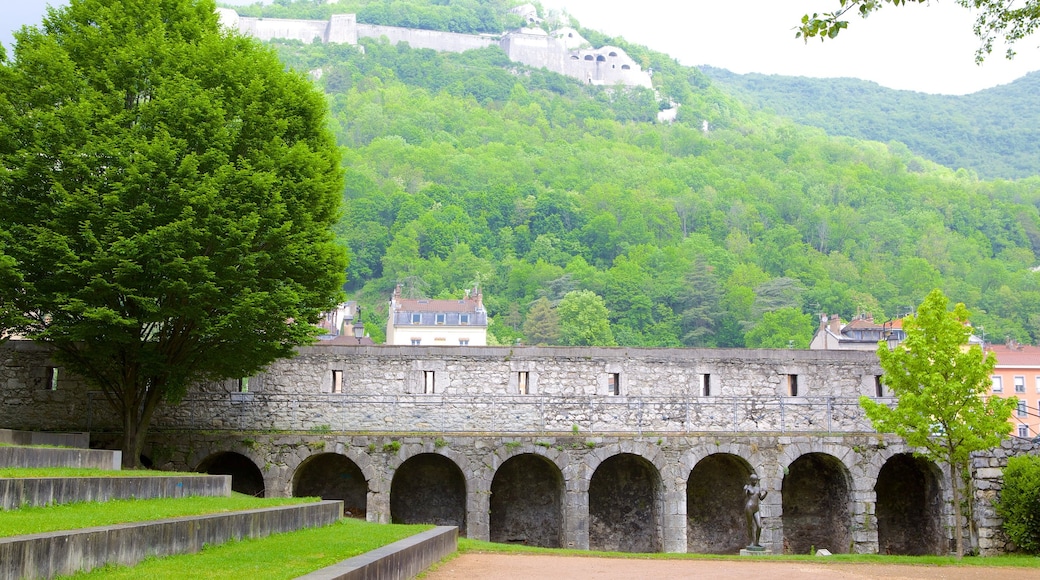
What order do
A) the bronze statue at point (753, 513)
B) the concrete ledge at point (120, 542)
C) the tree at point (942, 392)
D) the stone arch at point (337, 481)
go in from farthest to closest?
the stone arch at point (337, 481)
the tree at point (942, 392)
the bronze statue at point (753, 513)
the concrete ledge at point (120, 542)

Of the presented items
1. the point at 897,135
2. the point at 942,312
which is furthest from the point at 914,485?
the point at 897,135

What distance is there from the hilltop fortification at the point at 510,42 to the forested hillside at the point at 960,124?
31965 mm

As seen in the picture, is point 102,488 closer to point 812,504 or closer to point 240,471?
point 240,471

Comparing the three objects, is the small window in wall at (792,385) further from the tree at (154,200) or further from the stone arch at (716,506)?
the tree at (154,200)

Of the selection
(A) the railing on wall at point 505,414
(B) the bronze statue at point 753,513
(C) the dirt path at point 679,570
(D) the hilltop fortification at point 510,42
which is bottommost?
(C) the dirt path at point 679,570

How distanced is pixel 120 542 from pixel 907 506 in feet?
79.3

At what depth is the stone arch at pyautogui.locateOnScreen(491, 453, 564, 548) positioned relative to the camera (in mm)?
27547

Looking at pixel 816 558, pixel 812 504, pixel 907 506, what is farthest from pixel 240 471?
pixel 907 506

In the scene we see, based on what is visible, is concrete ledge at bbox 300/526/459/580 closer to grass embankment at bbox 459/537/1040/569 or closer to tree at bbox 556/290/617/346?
grass embankment at bbox 459/537/1040/569

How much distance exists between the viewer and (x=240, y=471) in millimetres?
26984

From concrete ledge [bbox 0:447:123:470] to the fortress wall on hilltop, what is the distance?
6815 inches

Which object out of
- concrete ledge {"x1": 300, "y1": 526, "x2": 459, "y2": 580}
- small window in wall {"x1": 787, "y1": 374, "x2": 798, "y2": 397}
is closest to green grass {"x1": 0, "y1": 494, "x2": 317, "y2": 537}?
concrete ledge {"x1": 300, "y1": 526, "x2": 459, "y2": 580}

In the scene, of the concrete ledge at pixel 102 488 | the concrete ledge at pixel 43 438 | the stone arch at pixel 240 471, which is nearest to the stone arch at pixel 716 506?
the stone arch at pixel 240 471

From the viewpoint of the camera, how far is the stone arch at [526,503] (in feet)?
90.4
